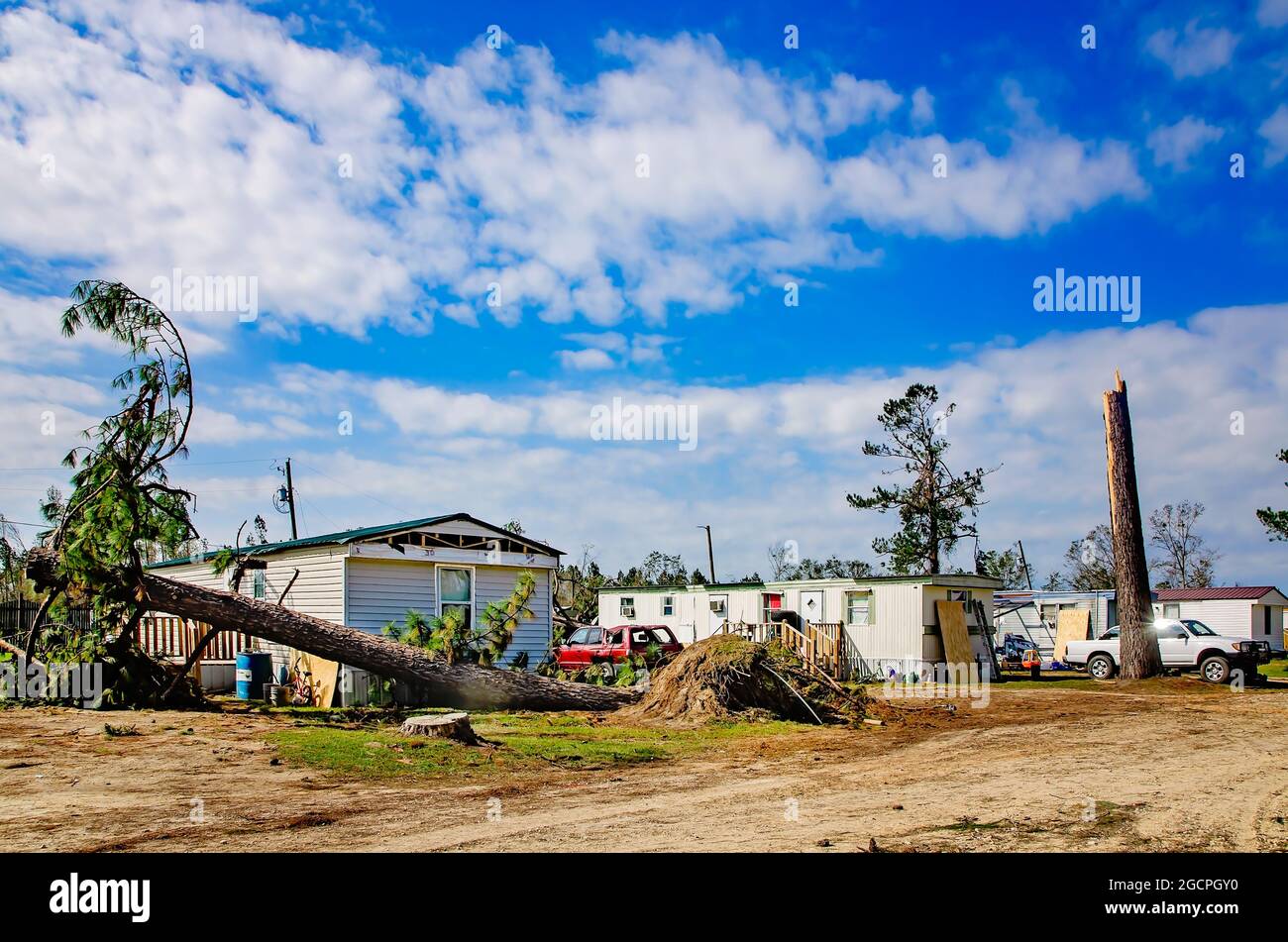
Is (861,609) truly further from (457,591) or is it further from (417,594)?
(417,594)

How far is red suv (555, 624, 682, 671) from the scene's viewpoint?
25484 mm

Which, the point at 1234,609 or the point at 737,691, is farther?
the point at 1234,609

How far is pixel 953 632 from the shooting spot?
2817 centimetres

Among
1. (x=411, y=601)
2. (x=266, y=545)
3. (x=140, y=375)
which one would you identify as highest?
(x=140, y=375)

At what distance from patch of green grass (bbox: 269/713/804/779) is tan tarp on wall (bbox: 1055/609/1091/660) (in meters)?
27.2

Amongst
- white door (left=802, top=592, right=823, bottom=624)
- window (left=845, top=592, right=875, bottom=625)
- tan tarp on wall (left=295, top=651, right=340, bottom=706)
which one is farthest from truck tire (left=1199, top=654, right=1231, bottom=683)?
tan tarp on wall (left=295, top=651, right=340, bottom=706)

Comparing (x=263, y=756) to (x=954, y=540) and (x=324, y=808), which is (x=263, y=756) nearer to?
(x=324, y=808)

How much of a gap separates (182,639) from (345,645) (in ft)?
27.6

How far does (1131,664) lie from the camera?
27141 mm

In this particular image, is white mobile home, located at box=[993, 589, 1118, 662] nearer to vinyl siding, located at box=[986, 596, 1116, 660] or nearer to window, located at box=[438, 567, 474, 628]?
vinyl siding, located at box=[986, 596, 1116, 660]

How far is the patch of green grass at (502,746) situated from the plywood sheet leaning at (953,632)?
13.8 metres
